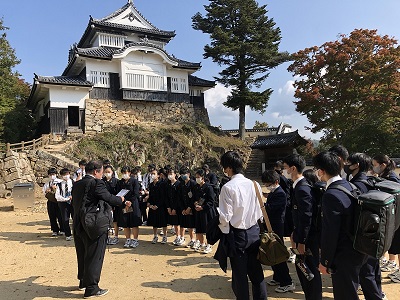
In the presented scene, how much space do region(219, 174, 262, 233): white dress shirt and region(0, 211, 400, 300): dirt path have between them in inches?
66.7

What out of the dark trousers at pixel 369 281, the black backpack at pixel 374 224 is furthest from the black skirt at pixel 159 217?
the black backpack at pixel 374 224

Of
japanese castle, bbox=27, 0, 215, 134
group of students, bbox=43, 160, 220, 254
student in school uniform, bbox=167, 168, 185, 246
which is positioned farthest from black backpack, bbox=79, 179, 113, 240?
japanese castle, bbox=27, 0, 215, 134

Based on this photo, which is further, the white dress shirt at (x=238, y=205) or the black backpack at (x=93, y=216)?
the black backpack at (x=93, y=216)

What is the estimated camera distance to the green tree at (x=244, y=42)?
91.0 ft

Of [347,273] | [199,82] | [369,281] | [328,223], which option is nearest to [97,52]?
[199,82]

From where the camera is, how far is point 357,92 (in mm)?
19234

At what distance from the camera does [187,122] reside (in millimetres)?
27266

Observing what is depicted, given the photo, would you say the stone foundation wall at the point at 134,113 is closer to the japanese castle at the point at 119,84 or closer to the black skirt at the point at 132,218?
the japanese castle at the point at 119,84

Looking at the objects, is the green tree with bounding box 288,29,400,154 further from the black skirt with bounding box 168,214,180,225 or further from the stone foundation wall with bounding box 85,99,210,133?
the black skirt with bounding box 168,214,180,225

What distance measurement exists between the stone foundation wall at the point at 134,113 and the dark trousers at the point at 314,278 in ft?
70.5

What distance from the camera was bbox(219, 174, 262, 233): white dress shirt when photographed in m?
3.81

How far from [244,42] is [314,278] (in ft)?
85.3

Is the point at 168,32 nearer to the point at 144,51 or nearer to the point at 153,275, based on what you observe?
the point at 144,51

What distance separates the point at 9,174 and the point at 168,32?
18.8 m
